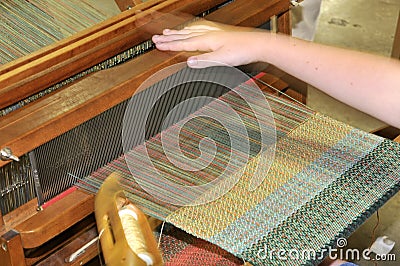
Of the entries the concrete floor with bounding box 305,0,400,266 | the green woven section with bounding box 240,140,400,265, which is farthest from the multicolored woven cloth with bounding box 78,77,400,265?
the concrete floor with bounding box 305,0,400,266

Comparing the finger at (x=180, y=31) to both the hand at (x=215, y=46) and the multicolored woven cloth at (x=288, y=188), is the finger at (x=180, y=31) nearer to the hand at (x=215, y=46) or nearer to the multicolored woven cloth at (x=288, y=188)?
the hand at (x=215, y=46)

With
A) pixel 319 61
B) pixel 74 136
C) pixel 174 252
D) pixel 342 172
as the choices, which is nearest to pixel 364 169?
pixel 342 172

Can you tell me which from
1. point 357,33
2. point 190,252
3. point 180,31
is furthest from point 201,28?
point 357,33

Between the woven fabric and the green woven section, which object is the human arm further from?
the woven fabric

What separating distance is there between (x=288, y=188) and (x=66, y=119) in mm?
610

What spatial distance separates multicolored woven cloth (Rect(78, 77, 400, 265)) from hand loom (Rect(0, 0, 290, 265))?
0.32 feet

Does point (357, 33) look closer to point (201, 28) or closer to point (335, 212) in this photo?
point (201, 28)

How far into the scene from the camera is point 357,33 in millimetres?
4930

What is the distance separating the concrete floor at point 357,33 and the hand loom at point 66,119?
1711 millimetres

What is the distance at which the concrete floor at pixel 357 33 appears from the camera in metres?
3.96

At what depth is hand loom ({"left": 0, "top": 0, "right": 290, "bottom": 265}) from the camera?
1.69 m

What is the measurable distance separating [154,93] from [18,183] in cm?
47

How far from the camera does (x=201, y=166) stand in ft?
6.45

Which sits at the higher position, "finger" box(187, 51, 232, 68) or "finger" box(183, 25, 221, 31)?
"finger" box(183, 25, 221, 31)
